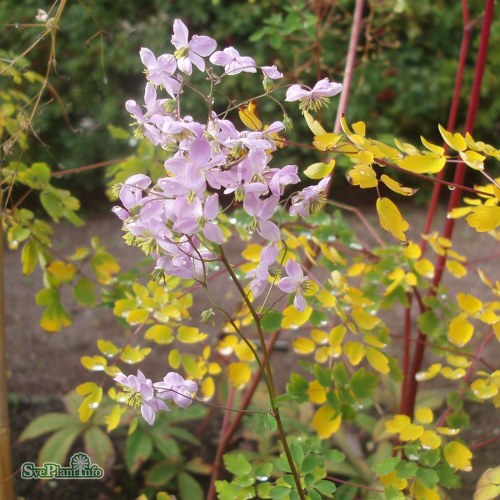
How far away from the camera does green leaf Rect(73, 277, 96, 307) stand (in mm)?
1434

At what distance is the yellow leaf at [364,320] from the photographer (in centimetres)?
122

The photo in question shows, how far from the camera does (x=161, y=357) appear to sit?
2393 millimetres

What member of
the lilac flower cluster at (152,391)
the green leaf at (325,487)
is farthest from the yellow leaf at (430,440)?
the lilac flower cluster at (152,391)

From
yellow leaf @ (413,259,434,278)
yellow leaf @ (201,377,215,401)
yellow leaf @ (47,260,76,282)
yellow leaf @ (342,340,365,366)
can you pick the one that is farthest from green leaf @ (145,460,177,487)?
yellow leaf @ (413,259,434,278)

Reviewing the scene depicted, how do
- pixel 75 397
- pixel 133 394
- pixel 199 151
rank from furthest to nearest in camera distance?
pixel 75 397 → pixel 133 394 → pixel 199 151

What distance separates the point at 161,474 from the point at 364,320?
28.7 inches

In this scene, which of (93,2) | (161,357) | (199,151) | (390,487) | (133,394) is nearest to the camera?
(199,151)

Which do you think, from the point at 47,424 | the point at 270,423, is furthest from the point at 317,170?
the point at 47,424

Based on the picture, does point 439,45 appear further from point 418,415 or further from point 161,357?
point 418,415

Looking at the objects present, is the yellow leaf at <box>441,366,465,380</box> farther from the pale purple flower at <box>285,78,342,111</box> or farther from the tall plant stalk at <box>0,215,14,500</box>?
the tall plant stalk at <box>0,215,14,500</box>

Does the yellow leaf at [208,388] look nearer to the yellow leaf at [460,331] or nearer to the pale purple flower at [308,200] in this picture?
the yellow leaf at [460,331]

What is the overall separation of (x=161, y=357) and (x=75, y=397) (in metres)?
0.61

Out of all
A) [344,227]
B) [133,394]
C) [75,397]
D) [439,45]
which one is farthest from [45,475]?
[439,45]

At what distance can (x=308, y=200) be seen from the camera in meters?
0.81
